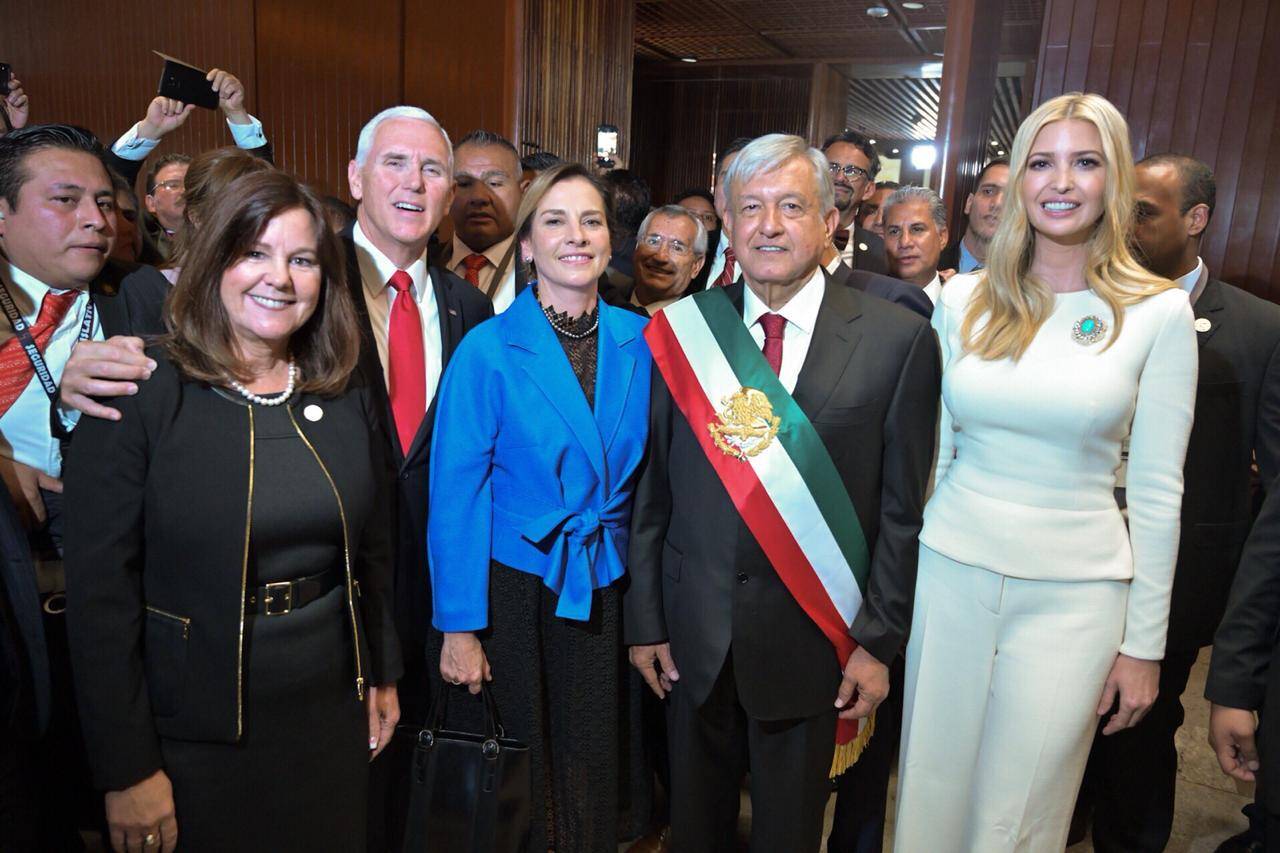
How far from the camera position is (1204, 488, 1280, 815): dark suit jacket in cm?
127

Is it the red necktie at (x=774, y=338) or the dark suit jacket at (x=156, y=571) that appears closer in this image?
the dark suit jacket at (x=156, y=571)

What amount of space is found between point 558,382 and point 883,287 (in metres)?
0.78

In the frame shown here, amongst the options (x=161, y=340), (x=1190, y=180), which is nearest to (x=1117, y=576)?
(x=1190, y=180)

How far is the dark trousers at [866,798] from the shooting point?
1.94m

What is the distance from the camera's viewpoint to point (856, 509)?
62.8 inches

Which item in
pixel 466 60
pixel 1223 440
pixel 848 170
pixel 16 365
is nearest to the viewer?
pixel 16 365

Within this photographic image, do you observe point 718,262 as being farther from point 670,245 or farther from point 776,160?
point 776,160

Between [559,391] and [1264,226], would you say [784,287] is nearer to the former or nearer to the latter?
[559,391]

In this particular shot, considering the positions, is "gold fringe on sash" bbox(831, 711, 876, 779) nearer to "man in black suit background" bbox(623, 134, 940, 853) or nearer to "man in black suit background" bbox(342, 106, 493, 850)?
"man in black suit background" bbox(623, 134, 940, 853)

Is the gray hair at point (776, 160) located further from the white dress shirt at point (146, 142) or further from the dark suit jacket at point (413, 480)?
the white dress shirt at point (146, 142)

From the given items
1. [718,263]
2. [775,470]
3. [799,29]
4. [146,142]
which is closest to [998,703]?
[775,470]

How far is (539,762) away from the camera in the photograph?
1744 millimetres

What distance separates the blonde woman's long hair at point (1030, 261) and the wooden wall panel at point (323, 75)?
15.4ft

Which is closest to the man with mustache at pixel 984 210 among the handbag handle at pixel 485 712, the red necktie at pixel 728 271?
the red necktie at pixel 728 271
